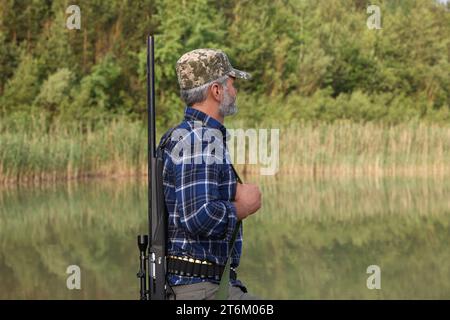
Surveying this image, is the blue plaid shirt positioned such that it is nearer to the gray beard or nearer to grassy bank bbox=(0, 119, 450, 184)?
the gray beard

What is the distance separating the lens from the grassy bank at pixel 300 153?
16562 millimetres

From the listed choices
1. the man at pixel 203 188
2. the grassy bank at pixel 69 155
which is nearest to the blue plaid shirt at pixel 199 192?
the man at pixel 203 188

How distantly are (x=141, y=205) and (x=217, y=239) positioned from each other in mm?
11194

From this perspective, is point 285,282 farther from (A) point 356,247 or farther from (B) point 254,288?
(A) point 356,247

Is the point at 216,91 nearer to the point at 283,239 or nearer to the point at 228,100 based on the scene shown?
the point at 228,100

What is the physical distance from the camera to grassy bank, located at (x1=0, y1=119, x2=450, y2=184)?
1656 centimetres

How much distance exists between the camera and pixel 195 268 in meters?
2.88

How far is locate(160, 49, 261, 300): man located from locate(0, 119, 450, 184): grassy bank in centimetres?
1342

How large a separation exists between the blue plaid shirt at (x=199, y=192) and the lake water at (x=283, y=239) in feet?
16.8

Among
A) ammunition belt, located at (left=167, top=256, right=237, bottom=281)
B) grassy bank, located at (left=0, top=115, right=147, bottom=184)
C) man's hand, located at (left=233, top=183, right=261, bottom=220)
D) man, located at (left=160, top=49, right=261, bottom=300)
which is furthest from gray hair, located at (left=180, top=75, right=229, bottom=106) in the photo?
grassy bank, located at (left=0, top=115, right=147, bottom=184)

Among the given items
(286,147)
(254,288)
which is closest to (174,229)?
(254,288)

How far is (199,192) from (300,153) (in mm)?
15065

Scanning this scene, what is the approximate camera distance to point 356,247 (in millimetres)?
10570

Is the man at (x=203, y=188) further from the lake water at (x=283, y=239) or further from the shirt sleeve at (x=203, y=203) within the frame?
the lake water at (x=283, y=239)
